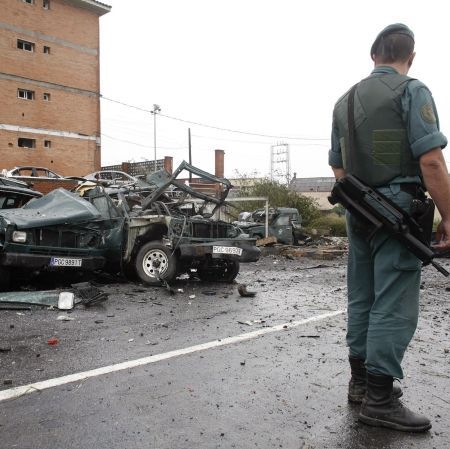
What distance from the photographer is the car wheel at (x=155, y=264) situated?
7.84m

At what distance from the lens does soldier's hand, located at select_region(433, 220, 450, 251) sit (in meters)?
2.56

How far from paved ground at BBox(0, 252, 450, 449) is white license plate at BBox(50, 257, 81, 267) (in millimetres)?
1272

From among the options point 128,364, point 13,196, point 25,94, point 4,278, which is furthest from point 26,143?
point 128,364

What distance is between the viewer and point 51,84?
33781 mm

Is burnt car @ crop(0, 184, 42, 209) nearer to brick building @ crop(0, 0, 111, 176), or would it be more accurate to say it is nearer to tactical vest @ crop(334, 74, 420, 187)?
tactical vest @ crop(334, 74, 420, 187)

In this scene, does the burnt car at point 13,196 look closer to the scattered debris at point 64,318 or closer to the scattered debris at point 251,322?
the scattered debris at point 64,318

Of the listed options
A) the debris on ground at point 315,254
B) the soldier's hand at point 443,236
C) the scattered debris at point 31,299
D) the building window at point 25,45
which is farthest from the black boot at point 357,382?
the building window at point 25,45

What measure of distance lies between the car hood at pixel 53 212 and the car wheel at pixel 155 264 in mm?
1001

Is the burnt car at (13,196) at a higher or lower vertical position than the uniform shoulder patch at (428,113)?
lower

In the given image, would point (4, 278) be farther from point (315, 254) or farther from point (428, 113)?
point (315, 254)

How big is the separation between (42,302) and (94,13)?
118ft

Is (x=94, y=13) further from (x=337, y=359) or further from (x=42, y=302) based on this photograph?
(x=337, y=359)

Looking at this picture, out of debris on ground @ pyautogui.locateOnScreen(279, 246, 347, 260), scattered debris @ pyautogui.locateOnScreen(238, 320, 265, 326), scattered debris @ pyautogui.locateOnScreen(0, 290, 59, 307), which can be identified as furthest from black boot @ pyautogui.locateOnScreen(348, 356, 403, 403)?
debris on ground @ pyautogui.locateOnScreen(279, 246, 347, 260)

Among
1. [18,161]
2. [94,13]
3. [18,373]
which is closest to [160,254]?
[18,373]
